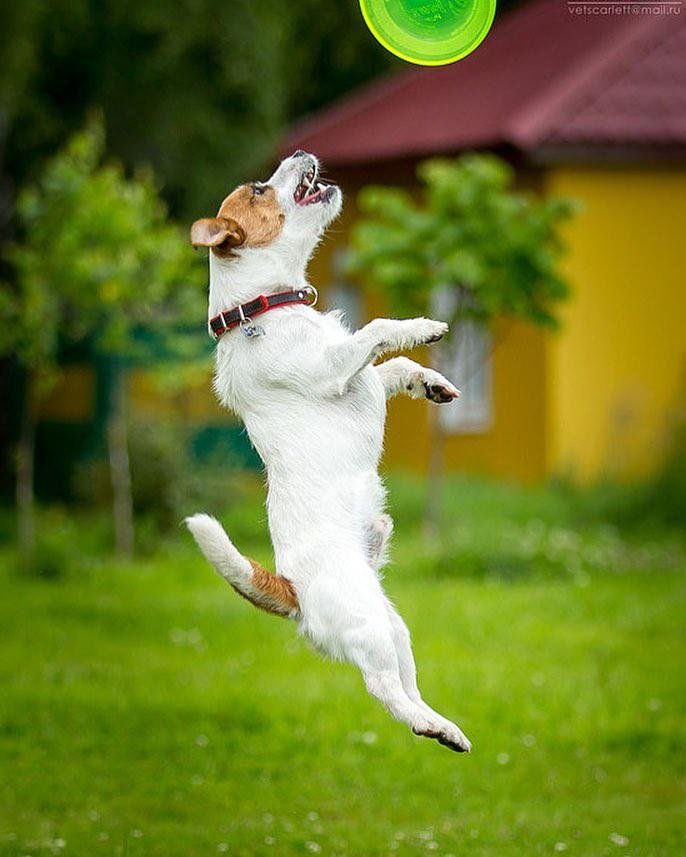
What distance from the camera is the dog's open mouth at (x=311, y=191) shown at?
14.6 ft

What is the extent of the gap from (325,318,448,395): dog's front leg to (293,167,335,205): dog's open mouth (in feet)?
1.35

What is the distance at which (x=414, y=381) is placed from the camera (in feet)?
14.8

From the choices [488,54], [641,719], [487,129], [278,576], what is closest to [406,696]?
[278,576]

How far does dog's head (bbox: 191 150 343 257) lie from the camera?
173 inches

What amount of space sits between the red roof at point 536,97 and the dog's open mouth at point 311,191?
11187mm

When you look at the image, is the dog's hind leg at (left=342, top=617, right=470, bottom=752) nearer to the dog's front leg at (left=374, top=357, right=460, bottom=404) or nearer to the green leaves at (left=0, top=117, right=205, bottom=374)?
the dog's front leg at (left=374, top=357, right=460, bottom=404)

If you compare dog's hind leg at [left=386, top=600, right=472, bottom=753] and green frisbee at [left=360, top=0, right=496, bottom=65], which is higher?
green frisbee at [left=360, top=0, right=496, bottom=65]

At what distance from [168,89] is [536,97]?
134 inches

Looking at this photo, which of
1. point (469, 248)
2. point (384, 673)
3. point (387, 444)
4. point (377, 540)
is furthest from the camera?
point (387, 444)

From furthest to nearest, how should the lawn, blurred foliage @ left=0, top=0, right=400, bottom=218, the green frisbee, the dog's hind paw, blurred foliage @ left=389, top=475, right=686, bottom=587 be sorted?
1. blurred foliage @ left=0, top=0, right=400, bottom=218
2. blurred foliage @ left=389, top=475, right=686, bottom=587
3. the lawn
4. the green frisbee
5. the dog's hind paw

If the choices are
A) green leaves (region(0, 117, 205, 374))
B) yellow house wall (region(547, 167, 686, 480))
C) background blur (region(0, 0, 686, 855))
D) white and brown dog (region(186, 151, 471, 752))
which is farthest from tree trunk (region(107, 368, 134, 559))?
white and brown dog (region(186, 151, 471, 752))

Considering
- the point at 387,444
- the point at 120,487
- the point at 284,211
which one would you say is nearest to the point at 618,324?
the point at 387,444

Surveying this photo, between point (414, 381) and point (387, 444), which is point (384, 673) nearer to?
point (414, 381)

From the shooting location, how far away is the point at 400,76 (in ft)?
63.1
